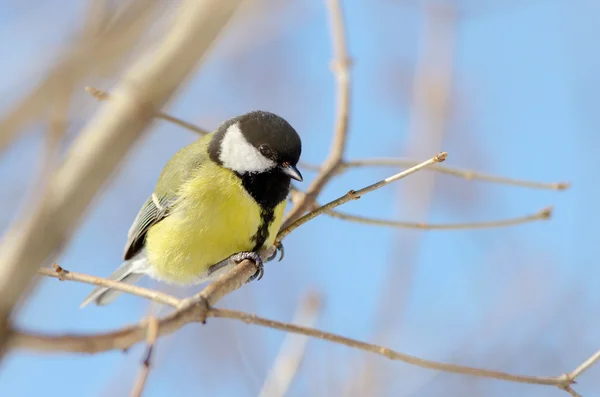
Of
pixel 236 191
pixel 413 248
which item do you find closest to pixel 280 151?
pixel 236 191

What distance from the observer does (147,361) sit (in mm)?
1033

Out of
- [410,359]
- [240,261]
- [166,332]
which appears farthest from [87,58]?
[240,261]

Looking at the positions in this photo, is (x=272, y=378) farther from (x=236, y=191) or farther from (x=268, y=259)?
(x=236, y=191)

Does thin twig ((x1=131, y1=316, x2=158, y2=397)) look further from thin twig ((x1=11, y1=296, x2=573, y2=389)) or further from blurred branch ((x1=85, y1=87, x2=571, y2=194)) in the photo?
blurred branch ((x1=85, y1=87, x2=571, y2=194))

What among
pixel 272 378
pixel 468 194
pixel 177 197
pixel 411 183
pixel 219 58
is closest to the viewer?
pixel 272 378

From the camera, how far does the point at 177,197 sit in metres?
2.98

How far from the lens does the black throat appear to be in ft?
9.05

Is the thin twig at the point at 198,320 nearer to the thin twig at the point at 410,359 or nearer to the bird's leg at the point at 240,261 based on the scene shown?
the thin twig at the point at 410,359

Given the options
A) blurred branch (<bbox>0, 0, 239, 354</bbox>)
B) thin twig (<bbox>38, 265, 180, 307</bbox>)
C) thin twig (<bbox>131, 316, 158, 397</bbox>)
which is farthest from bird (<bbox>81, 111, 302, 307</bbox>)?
blurred branch (<bbox>0, 0, 239, 354</bbox>)

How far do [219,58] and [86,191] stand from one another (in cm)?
308

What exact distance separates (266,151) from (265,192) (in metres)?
0.18

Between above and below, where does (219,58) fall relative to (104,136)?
above

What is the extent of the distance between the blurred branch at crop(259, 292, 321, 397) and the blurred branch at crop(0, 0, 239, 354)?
1.65m

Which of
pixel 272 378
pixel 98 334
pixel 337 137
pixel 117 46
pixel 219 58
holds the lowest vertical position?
pixel 98 334
